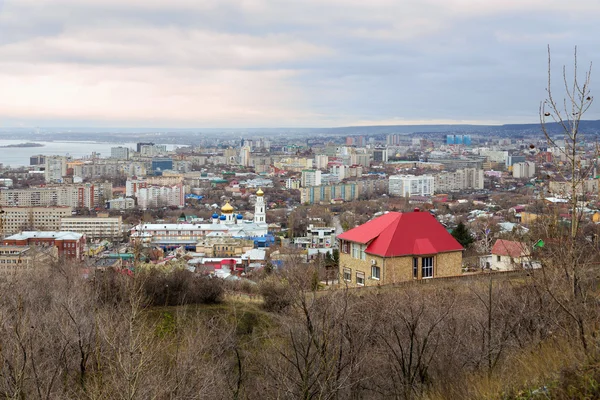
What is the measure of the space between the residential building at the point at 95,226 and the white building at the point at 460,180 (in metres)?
35.4

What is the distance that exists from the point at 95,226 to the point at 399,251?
30278 mm

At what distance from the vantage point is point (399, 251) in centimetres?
1005

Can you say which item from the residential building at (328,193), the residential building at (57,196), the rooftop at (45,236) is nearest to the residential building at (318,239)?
the rooftop at (45,236)

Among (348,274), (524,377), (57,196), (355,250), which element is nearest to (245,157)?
(57,196)

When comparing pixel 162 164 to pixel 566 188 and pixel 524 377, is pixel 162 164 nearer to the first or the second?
pixel 566 188

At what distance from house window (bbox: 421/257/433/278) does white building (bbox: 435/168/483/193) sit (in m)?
56.0

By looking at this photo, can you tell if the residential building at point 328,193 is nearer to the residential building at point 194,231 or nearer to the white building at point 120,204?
the white building at point 120,204

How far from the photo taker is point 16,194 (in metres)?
52.0

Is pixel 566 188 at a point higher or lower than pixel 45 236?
higher

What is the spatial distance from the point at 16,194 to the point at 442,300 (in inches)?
1940

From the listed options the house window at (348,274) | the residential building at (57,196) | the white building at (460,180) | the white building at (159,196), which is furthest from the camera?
the white building at (460,180)

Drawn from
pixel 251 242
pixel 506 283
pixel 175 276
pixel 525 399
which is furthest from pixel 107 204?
pixel 525 399

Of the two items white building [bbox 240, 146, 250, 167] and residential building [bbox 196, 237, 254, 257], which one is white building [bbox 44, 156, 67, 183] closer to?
white building [bbox 240, 146, 250, 167]

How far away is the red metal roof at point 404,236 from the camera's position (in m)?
10.1
